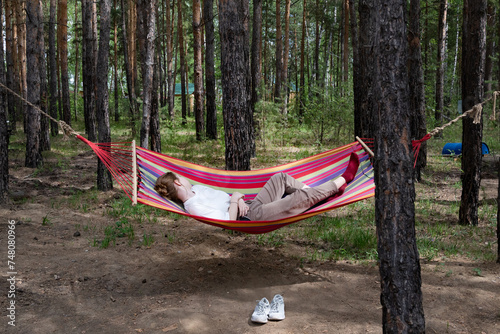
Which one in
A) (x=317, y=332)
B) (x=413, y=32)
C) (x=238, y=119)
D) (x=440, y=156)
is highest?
(x=413, y=32)

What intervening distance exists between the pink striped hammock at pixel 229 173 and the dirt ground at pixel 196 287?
1.77 feet

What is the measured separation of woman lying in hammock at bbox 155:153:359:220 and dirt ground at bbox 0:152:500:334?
0.49 meters

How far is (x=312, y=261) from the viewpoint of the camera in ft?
11.3

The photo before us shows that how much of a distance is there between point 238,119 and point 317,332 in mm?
2276

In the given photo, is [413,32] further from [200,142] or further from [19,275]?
[19,275]

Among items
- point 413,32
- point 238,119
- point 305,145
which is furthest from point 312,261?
point 305,145

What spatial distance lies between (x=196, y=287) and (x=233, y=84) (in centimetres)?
200

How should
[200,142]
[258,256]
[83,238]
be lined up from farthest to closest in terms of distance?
[200,142], [83,238], [258,256]

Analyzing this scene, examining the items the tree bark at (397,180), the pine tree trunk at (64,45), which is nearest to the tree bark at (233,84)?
the tree bark at (397,180)

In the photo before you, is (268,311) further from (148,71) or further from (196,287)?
(148,71)

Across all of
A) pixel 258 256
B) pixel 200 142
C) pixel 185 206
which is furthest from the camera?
pixel 200 142

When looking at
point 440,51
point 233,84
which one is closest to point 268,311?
point 233,84

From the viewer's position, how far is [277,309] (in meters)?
2.55

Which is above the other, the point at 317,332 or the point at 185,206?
the point at 185,206
